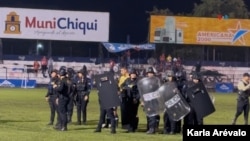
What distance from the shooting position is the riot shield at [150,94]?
61.2ft

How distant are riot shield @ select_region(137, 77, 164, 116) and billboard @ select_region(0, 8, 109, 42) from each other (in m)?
40.5

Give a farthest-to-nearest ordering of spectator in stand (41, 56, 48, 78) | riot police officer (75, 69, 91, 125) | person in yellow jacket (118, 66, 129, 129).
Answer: spectator in stand (41, 56, 48, 78) < riot police officer (75, 69, 91, 125) < person in yellow jacket (118, 66, 129, 129)

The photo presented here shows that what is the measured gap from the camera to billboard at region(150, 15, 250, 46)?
5897 cm

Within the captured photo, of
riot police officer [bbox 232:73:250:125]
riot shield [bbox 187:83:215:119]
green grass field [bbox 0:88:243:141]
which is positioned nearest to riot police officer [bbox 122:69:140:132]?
green grass field [bbox 0:88:243:141]

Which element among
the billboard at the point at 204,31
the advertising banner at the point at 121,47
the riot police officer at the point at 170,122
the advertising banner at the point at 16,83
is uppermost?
the billboard at the point at 204,31

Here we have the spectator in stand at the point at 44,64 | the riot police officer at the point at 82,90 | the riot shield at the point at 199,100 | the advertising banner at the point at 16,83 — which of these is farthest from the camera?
the spectator in stand at the point at 44,64

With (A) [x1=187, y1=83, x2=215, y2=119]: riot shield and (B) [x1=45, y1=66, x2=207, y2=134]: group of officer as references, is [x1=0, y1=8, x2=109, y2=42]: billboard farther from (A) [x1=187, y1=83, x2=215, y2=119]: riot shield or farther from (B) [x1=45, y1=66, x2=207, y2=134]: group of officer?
(A) [x1=187, y1=83, x2=215, y2=119]: riot shield

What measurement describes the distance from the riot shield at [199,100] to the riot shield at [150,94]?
0.95m

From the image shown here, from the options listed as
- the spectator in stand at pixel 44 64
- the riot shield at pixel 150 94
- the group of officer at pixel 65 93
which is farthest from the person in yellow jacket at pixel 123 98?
the spectator in stand at pixel 44 64

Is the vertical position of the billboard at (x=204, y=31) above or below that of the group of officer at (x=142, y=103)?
above

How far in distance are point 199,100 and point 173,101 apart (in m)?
1.11

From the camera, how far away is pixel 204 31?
197 feet

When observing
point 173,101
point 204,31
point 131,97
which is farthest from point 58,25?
point 173,101

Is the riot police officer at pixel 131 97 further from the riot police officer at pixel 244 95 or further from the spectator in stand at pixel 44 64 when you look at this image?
the spectator in stand at pixel 44 64
